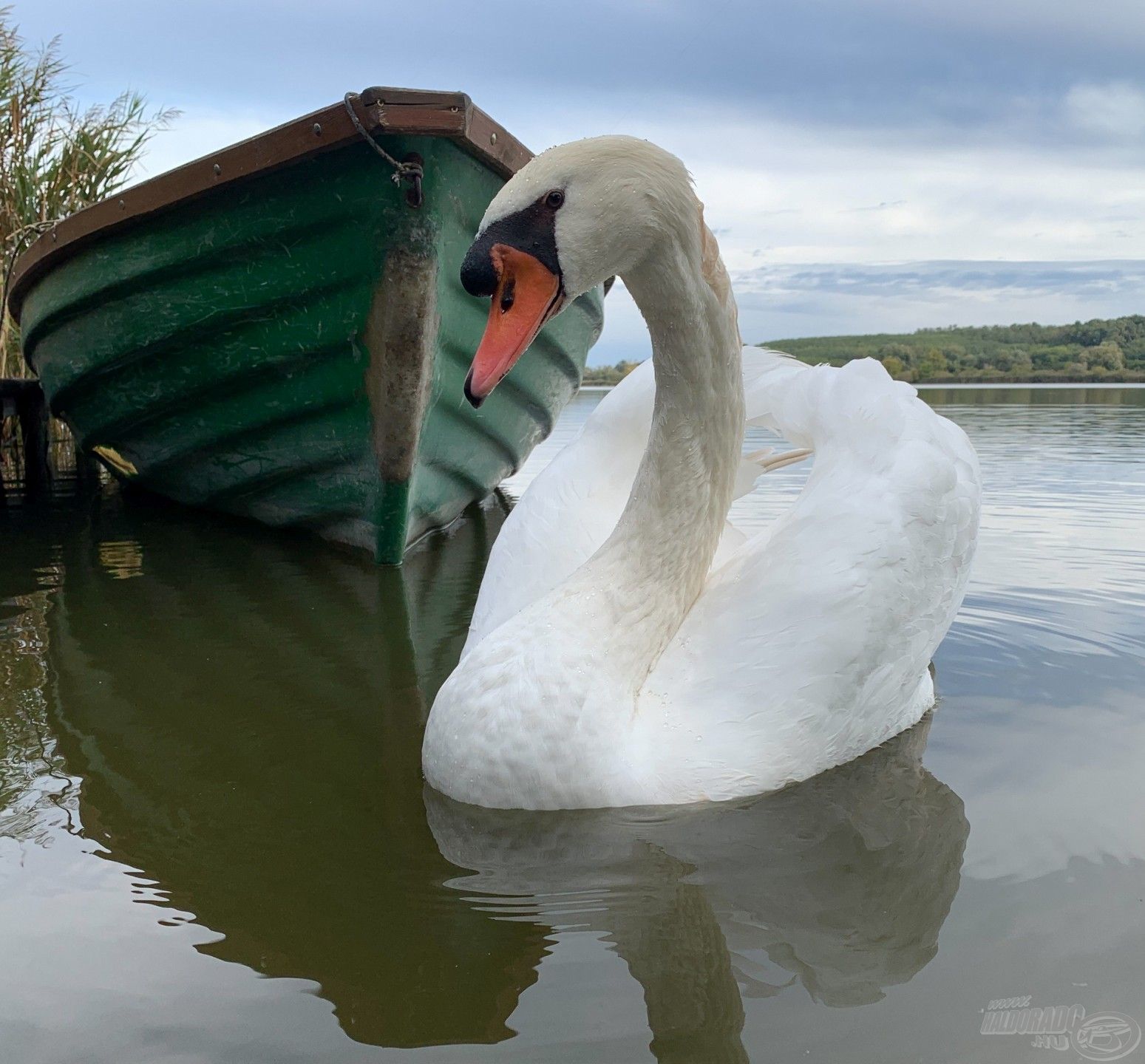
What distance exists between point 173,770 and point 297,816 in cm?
50

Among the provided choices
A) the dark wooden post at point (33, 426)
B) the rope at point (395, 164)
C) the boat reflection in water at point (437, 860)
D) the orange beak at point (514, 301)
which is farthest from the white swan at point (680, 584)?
the dark wooden post at point (33, 426)

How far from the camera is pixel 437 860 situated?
243cm

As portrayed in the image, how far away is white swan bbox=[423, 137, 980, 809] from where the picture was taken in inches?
98.8

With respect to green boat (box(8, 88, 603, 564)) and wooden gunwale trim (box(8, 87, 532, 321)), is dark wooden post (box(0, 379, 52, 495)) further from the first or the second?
wooden gunwale trim (box(8, 87, 532, 321))

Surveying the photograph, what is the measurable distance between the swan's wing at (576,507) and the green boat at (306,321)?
159cm

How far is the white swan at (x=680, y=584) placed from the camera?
2.51 metres

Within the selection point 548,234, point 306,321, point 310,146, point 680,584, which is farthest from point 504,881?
point 306,321

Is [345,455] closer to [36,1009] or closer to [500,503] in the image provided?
[500,503]

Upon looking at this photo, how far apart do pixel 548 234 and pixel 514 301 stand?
0.52ft

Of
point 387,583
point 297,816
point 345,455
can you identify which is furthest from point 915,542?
point 345,455

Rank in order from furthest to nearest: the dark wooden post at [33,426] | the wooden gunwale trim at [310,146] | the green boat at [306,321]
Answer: the dark wooden post at [33,426] → the green boat at [306,321] → the wooden gunwale trim at [310,146]

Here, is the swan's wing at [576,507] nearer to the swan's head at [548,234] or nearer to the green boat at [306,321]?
the swan's head at [548,234]

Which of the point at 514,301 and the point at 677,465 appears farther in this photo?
the point at 677,465

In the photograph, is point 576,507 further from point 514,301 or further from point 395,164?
point 395,164
